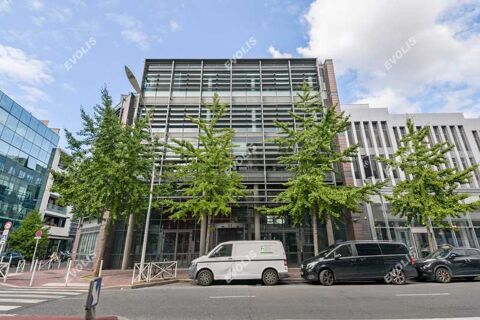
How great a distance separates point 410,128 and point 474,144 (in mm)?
19911

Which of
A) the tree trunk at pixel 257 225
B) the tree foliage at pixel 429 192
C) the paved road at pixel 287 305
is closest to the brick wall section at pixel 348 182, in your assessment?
the tree foliage at pixel 429 192

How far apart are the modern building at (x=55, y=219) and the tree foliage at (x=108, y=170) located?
109ft

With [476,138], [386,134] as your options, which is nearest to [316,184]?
[386,134]

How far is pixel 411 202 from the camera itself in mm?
14109

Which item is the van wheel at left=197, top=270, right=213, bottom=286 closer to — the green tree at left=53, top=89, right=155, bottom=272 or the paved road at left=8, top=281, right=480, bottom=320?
the paved road at left=8, top=281, right=480, bottom=320

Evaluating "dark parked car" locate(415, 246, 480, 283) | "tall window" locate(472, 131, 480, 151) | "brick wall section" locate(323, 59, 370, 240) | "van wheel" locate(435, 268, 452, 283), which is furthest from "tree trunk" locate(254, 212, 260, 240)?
"tall window" locate(472, 131, 480, 151)

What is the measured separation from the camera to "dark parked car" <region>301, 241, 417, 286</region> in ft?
33.2

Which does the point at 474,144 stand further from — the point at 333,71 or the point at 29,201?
the point at 29,201

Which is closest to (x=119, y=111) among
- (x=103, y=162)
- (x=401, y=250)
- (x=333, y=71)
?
(x=103, y=162)

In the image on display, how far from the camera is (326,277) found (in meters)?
10.1

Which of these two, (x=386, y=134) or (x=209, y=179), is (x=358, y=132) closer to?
(x=386, y=134)

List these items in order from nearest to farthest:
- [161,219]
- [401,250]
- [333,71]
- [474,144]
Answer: [401,250]
[161,219]
[333,71]
[474,144]

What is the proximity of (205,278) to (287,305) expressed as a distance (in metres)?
5.24

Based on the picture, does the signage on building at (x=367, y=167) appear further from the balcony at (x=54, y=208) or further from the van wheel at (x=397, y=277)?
the balcony at (x=54, y=208)
